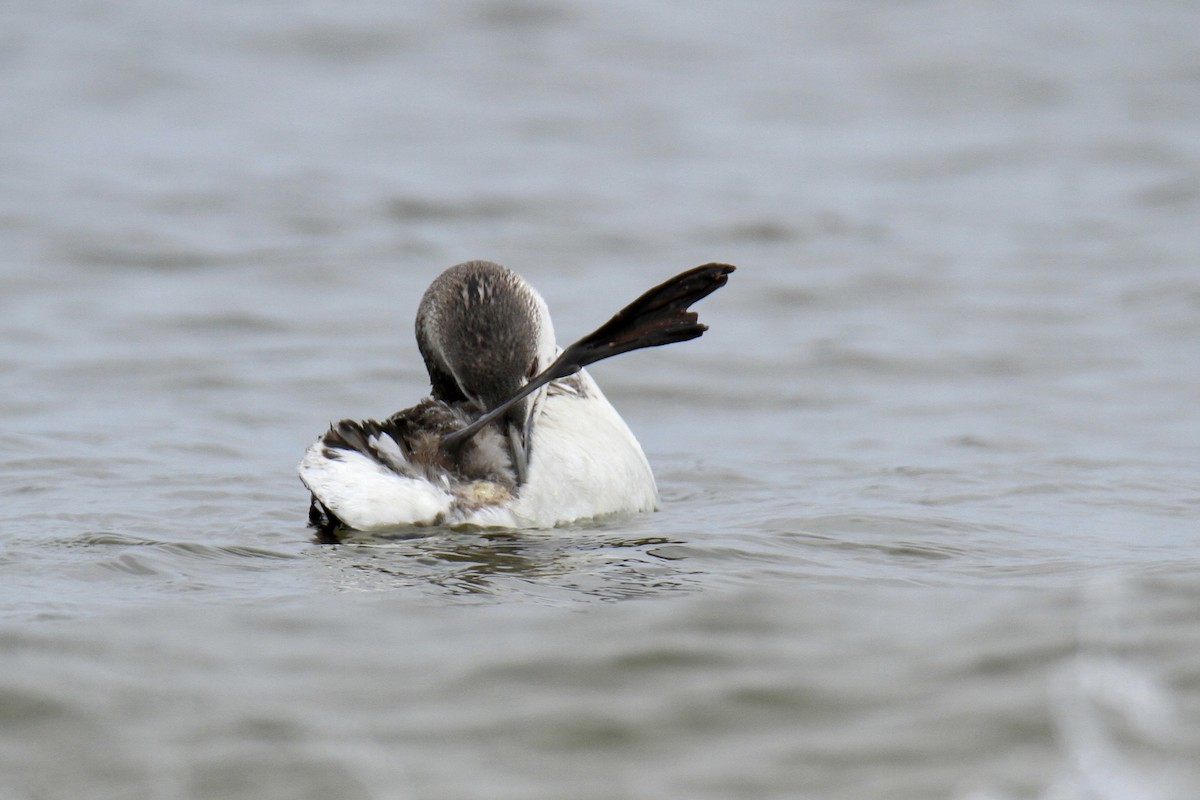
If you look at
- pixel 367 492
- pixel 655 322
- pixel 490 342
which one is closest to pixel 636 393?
pixel 490 342

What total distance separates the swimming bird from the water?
161mm

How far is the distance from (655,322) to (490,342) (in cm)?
69

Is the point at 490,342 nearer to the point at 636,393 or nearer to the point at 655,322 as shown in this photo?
the point at 655,322

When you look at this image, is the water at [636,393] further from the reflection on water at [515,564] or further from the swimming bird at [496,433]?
the swimming bird at [496,433]

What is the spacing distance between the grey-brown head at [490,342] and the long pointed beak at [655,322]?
0.93 feet

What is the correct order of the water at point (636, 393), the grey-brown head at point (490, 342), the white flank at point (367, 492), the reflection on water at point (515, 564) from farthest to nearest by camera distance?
the grey-brown head at point (490, 342)
the white flank at point (367, 492)
the reflection on water at point (515, 564)
the water at point (636, 393)

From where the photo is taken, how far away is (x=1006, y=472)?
7145mm

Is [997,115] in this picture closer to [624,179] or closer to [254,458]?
[624,179]

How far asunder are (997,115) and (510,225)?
5252 mm

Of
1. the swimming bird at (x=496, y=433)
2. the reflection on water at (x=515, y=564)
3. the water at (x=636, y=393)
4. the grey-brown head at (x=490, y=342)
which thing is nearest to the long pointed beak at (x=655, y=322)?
the swimming bird at (x=496, y=433)

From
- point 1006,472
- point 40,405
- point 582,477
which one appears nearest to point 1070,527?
point 1006,472

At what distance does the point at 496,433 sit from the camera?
19.2 ft

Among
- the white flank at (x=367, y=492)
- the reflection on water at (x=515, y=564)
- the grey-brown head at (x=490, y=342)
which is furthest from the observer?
the grey-brown head at (x=490, y=342)

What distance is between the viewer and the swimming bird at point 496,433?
17.7 ft
